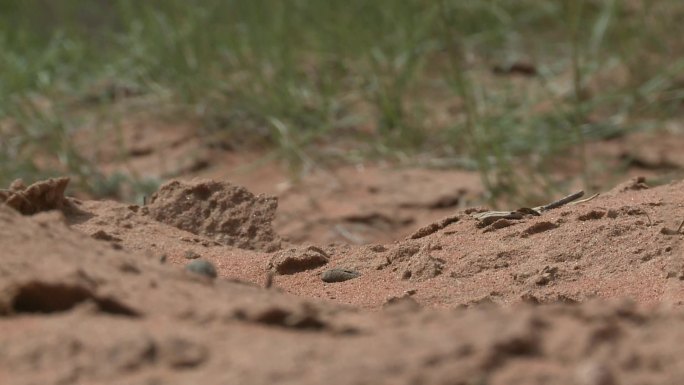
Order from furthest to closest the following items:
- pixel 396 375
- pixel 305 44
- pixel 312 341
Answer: pixel 305 44 < pixel 312 341 < pixel 396 375

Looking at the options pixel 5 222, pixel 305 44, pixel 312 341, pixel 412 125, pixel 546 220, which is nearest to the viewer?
pixel 312 341

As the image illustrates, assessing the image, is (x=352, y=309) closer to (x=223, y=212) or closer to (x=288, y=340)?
(x=288, y=340)

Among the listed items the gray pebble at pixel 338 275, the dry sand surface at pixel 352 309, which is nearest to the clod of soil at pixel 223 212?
the dry sand surface at pixel 352 309

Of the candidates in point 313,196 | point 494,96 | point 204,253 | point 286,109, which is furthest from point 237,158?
point 204,253

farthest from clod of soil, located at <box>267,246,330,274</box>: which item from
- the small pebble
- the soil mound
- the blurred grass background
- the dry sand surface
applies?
the blurred grass background

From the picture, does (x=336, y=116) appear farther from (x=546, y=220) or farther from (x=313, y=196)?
(x=546, y=220)

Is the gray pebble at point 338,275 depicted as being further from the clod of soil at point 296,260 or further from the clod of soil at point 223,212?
the clod of soil at point 223,212

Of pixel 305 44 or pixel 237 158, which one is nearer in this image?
pixel 237 158
